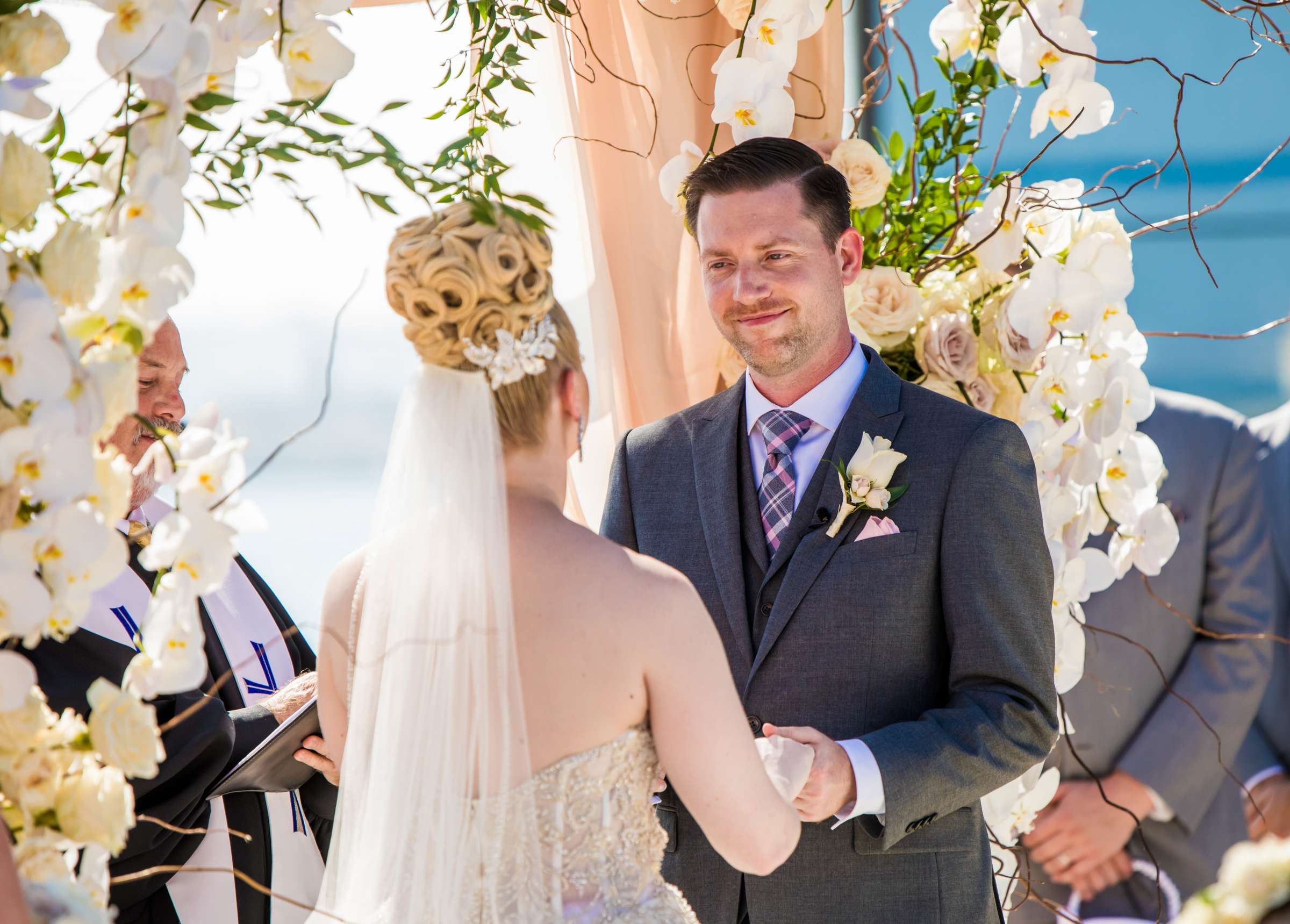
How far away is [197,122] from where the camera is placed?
1131 millimetres

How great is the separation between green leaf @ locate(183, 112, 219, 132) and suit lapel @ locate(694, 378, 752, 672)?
3.84 ft

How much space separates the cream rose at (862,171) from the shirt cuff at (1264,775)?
6.34ft

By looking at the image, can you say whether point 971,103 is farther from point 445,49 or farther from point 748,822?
point 748,822

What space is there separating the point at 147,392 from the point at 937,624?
67.5 inches

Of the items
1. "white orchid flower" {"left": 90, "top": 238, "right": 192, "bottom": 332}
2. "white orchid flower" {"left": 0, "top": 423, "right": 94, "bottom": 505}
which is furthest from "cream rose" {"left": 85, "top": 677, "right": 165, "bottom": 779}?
"white orchid flower" {"left": 90, "top": 238, "right": 192, "bottom": 332}

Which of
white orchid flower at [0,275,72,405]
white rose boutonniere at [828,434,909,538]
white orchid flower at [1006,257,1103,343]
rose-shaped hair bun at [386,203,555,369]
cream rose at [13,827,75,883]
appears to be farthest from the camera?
white orchid flower at [1006,257,1103,343]

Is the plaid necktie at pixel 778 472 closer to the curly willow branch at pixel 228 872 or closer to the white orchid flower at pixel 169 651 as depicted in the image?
the curly willow branch at pixel 228 872

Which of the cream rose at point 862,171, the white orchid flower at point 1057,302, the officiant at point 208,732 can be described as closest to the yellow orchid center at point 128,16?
Answer: the officiant at point 208,732

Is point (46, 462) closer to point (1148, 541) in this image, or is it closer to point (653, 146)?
point (653, 146)

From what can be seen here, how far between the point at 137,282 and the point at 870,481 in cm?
125

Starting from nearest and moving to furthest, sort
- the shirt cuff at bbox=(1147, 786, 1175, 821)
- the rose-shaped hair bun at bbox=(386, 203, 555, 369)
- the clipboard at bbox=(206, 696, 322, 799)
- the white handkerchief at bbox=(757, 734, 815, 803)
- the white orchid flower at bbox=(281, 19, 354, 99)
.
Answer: the white orchid flower at bbox=(281, 19, 354, 99) < the rose-shaped hair bun at bbox=(386, 203, 555, 369) < the white handkerchief at bbox=(757, 734, 815, 803) < the clipboard at bbox=(206, 696, 322, 799) < the shirt cuff at bbox=(1147, 786, 1175, 821)

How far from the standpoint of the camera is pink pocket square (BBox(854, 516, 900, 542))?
1.98 metres

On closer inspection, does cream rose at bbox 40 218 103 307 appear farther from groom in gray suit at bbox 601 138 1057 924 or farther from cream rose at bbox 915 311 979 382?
cream rose at bbox 915 311 979 382

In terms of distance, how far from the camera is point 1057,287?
82.7 inches
